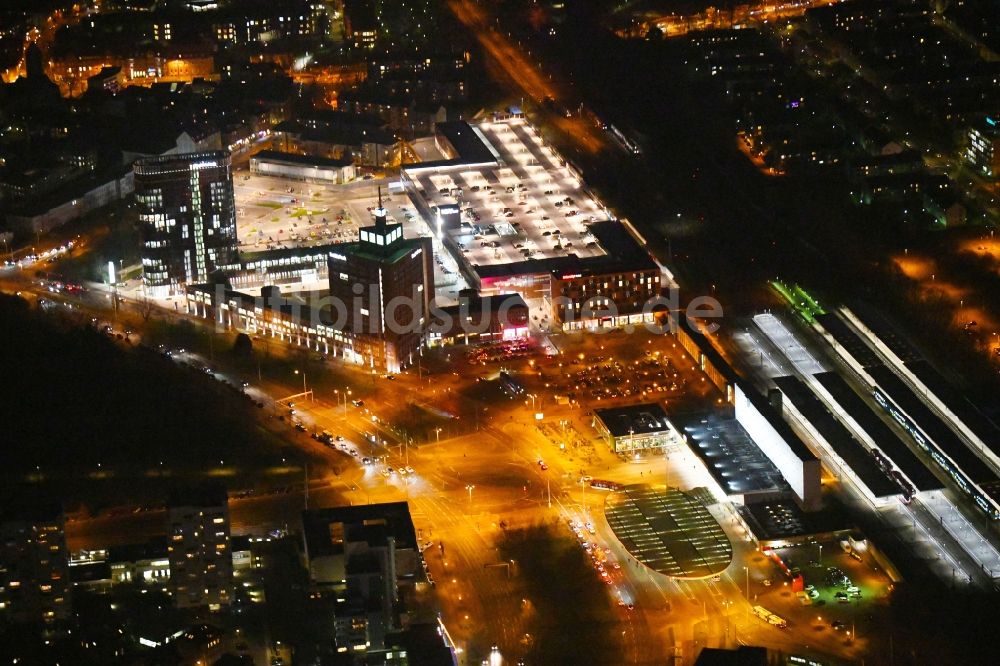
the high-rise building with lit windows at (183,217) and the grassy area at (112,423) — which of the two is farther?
the high-rise building with lit windows at (183,217)

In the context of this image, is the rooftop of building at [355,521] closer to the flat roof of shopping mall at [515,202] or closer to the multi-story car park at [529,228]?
the multi-story car park at [529,228]

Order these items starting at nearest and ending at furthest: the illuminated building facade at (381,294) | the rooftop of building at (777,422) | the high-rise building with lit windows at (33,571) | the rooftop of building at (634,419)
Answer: the high-rise building with lit windows at (33,571), the rooftop of building at (777,422), the rooftop of building at (634,419), the illuminated building facade at (381,294)

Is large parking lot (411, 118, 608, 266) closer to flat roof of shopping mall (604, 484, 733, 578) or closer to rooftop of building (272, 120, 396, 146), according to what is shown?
rooftop of building (272, 120, 396, 146)

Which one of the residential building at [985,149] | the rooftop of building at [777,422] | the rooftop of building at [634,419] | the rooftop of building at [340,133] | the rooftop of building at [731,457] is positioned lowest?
the rooftop of building at [731,457]

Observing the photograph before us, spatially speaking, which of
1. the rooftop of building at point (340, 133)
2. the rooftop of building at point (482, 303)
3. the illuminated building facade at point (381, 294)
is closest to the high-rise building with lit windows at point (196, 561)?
the illuminated building facade at point (381, 294)

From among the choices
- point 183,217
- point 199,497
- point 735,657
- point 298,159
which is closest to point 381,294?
point 183,217

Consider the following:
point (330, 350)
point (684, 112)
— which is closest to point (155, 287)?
point (330, 350)
